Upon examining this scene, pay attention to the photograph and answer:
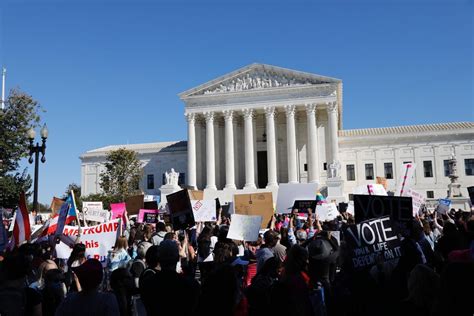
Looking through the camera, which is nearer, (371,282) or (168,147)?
(371,282)

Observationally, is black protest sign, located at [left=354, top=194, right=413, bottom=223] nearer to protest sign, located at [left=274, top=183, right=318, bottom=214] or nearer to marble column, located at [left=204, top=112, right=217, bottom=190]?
protest sign, located at [left=274, top=183, right=318, bottom=214]

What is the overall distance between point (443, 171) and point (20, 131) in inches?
1873

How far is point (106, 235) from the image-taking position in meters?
9.47

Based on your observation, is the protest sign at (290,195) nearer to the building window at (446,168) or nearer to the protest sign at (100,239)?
the protest sign at (100,239)

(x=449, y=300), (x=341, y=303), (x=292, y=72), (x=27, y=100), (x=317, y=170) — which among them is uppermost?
(x=292, y=72)

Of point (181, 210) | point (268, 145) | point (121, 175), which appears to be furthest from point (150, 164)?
point (181, 210)

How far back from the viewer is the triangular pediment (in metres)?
55.4

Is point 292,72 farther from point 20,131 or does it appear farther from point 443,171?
point 20,131

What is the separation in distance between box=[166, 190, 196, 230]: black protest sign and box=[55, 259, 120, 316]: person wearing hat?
6.37 metres

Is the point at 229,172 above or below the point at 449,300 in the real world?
above

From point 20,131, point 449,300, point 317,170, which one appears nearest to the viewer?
point 449,300

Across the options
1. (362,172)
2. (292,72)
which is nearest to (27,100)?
(292,72)

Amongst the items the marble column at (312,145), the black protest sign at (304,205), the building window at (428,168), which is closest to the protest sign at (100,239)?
the black protest sign at (304,205)

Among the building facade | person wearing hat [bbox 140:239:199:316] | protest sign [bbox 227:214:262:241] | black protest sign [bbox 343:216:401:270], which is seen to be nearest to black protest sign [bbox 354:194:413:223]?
black protest sign [bbox 343:216:401:270]
